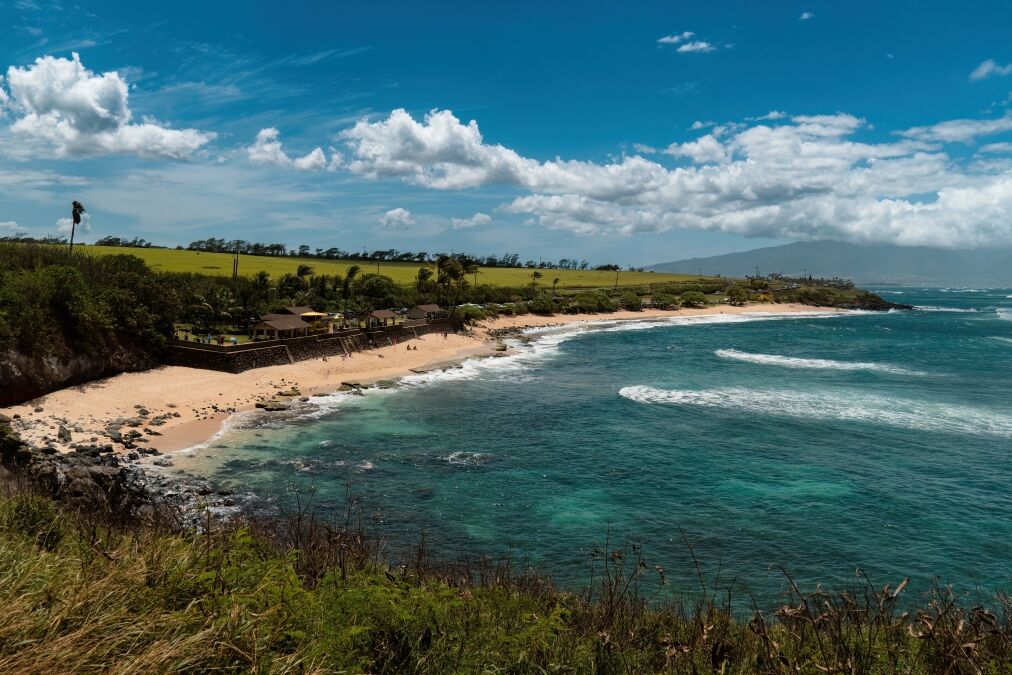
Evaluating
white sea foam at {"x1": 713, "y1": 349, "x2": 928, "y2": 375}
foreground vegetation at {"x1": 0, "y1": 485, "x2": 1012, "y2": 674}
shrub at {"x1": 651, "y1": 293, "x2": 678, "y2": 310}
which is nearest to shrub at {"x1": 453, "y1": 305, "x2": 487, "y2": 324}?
white sea foam at {"x1": 713, "y1": 349, "x2": 928, "y2": 375}

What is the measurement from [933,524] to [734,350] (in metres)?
50.4

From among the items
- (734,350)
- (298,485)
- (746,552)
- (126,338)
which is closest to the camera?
(746,552)

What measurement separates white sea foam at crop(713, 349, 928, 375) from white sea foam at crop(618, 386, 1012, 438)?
14131 millimetres

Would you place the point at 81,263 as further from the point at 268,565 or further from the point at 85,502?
the point at 268,565

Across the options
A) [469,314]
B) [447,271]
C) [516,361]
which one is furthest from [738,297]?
[516,361]

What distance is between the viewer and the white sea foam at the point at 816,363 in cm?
5672

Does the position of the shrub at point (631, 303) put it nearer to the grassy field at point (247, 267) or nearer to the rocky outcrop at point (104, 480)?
the grassy field at point (247, 267)

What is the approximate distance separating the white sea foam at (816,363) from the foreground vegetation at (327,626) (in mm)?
52457

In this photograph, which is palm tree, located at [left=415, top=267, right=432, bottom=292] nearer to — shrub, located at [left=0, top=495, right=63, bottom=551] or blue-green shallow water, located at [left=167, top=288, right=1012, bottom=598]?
blue-green shallow water, located at [left=167, top=288, right=1012, bottom=598]

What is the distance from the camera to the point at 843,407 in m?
40.4

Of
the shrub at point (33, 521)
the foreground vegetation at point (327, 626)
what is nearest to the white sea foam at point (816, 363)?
the foreground vegetation at point (327, 626)

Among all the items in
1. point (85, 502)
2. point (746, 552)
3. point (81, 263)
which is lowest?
point (746, 552)

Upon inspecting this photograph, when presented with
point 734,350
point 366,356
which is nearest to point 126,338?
point 366,356

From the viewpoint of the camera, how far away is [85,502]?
17.5 m
